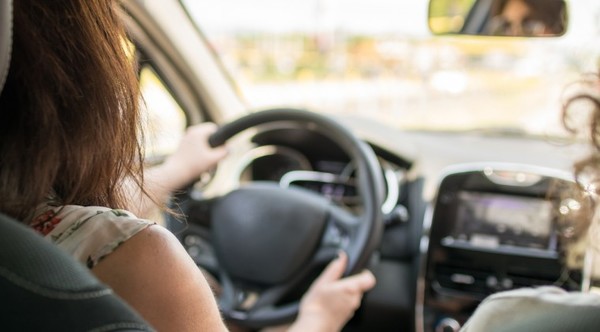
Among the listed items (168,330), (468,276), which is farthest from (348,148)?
(168,330)

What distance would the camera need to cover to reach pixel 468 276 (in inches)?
103

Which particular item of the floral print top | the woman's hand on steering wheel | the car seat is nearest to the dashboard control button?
the woman's hand on steering wheel

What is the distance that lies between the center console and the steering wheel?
1.81ft

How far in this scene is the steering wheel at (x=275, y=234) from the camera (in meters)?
2.13

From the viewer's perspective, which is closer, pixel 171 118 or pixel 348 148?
pixel 348 148

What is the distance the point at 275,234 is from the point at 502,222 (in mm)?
887

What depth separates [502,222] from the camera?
8.46 feet

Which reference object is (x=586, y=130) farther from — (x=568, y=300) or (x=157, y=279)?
(x=157, y=279)

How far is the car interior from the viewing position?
2184mm

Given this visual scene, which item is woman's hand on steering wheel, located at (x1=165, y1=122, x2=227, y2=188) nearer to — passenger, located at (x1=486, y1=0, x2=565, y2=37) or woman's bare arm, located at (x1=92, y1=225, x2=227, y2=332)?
passenger, located at (x1=486, y1=0, x2=565, y2=37)

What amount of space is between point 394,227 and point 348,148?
33.0 inches

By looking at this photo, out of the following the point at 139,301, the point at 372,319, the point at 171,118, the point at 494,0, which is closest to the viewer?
the point at 139,301

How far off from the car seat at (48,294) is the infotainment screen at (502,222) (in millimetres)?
2036

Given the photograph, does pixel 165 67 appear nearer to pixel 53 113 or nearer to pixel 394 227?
pixel 394 227
